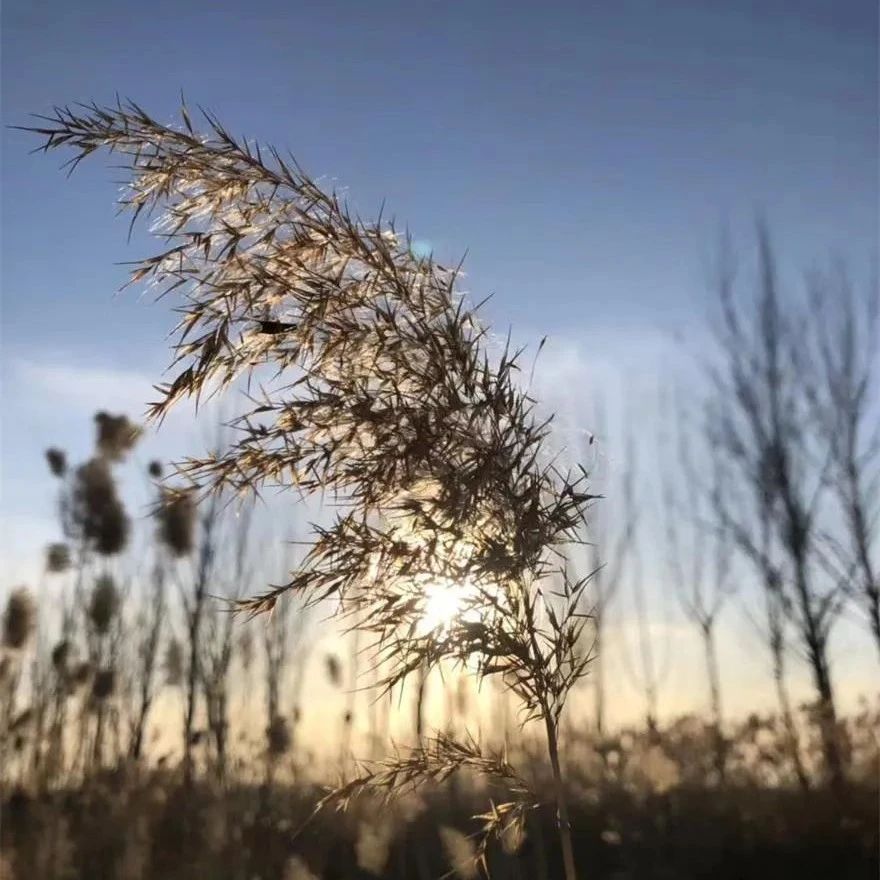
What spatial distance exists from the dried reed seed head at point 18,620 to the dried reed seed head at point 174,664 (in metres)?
1.60

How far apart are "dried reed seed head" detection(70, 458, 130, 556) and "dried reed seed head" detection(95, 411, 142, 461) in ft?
0.32

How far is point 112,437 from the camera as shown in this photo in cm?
762

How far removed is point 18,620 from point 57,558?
656 millimetres

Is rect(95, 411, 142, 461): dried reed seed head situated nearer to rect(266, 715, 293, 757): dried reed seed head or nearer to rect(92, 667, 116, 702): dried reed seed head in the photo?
rect(92, 667, 116, 702): dried reed seed head

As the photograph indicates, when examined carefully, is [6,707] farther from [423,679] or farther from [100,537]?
[423,679]

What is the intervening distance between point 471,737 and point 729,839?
616 centimetres

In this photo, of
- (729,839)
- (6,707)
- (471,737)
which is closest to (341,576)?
(471,737)

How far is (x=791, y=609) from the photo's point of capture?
9617 millimetres

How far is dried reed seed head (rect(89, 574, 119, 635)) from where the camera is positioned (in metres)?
8.24

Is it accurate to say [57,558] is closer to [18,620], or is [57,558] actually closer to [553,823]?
[18,620]

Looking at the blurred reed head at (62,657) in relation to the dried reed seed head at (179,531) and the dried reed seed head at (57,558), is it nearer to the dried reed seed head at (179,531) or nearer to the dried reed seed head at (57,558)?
the dried reed seed head at (57,558)

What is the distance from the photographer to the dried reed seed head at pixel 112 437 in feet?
24.9

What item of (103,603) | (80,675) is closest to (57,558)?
(103,603)

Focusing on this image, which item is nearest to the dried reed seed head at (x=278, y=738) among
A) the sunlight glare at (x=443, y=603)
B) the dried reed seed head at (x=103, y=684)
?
the dried reed seed head at (x=103, y=684)
